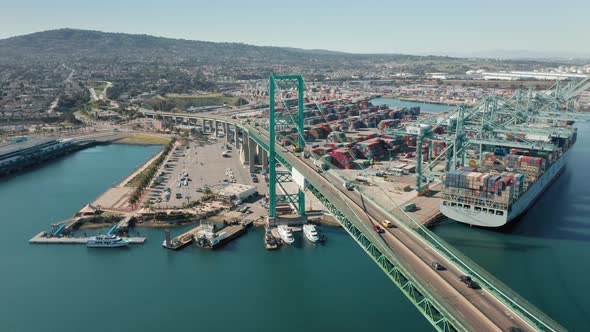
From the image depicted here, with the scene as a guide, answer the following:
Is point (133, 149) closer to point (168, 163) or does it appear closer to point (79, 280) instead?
point (168, 163)

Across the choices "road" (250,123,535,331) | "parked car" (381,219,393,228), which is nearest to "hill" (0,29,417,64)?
"road" (250,123,535,331)

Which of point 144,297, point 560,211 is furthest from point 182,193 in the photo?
point 560,211

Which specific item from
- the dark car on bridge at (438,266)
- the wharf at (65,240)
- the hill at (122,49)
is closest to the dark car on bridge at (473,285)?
the dark car on bridge at (438,266)

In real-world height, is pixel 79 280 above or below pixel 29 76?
below

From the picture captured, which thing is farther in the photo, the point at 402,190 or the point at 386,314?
the point at 402,190

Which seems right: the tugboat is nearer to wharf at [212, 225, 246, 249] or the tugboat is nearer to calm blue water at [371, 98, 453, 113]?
wharf at [212, 225, 246, 249]

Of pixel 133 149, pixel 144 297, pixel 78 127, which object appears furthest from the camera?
pixel 78 127
